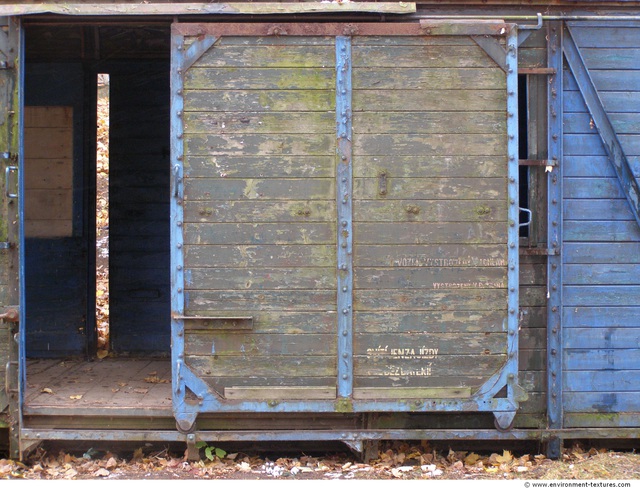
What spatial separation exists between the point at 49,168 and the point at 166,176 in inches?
46.4

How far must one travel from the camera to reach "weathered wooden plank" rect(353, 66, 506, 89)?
4.82m

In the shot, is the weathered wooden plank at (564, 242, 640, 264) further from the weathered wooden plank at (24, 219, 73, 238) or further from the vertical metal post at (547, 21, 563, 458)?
the weathered wooden plank at (24, 219, 73, 238)

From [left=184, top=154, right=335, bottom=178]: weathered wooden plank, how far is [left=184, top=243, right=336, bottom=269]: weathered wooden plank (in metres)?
0.50

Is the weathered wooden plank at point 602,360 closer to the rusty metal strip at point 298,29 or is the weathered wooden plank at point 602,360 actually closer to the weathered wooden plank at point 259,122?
the weathered wooden plank at point 259,122

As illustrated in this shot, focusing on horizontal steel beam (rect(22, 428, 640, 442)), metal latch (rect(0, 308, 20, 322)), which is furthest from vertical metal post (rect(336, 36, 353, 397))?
metal latch (rect(0, 308, 20, 322))

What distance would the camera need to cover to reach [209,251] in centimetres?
481

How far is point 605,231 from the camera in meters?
5.06

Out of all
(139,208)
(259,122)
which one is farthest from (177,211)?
Answer: (139,208)

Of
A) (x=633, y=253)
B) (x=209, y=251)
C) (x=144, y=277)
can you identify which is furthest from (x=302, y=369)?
(x=144, y=277)

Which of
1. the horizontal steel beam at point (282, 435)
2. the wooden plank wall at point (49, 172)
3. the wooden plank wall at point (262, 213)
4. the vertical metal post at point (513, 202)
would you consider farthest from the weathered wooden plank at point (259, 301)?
the wooden plank wall at point (49, 172)

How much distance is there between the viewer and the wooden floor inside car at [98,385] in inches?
199

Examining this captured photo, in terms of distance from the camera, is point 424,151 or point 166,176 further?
point 166,176

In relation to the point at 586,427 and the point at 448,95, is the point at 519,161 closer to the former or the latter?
the point at 448,95

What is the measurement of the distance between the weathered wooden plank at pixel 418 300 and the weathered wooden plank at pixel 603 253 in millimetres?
754
